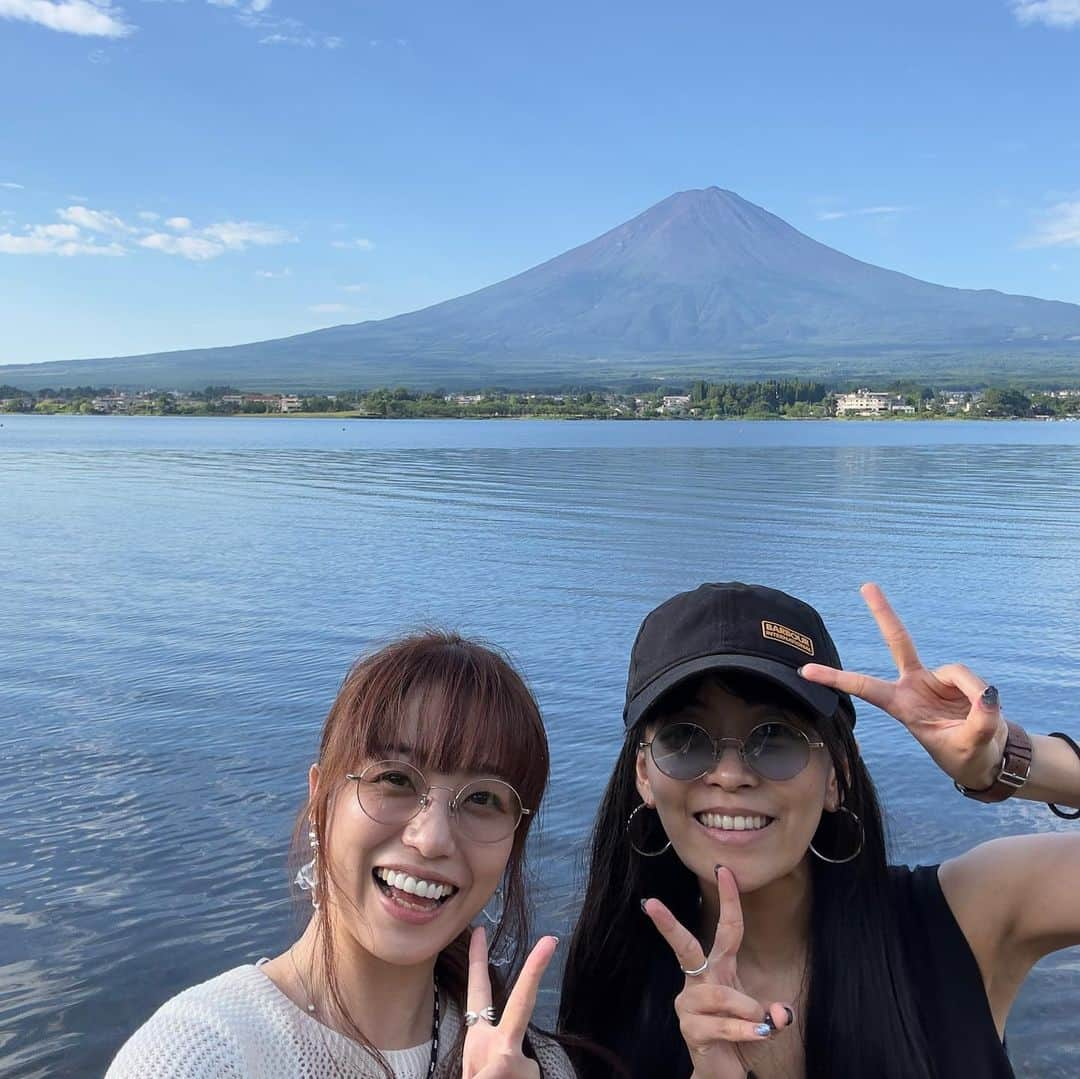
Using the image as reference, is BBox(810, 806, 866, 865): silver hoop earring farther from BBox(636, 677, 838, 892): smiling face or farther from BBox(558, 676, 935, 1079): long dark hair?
BBox(636, 677, 838, 892): smiling face

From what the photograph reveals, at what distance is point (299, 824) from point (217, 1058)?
0.68 metres

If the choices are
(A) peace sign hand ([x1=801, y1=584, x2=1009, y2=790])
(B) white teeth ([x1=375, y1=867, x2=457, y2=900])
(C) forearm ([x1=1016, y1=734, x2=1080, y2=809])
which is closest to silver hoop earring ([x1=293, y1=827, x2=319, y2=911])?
(B) white teeth ([x1=375, y1=867, x2=457, y2=900])

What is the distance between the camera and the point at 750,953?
2.51 metres

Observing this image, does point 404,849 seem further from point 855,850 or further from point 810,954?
point 855,850

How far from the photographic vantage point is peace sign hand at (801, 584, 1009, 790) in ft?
7.23

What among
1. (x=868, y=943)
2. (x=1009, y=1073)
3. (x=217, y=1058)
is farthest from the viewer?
(x=868, y=943)

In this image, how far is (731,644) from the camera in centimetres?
234

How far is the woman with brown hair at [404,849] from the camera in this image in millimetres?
2016

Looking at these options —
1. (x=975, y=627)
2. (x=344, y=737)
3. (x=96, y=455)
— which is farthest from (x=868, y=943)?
(x=96, y=455)

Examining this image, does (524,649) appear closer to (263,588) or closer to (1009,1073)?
(263,588)

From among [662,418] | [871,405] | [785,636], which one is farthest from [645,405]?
[785,636]

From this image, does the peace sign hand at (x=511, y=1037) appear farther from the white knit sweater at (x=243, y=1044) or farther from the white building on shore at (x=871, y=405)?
the white building on shore at (x=871, y=405)

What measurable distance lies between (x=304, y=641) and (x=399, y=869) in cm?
1256

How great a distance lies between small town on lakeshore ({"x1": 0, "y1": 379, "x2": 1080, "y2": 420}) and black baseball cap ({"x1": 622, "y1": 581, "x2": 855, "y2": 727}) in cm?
13120
